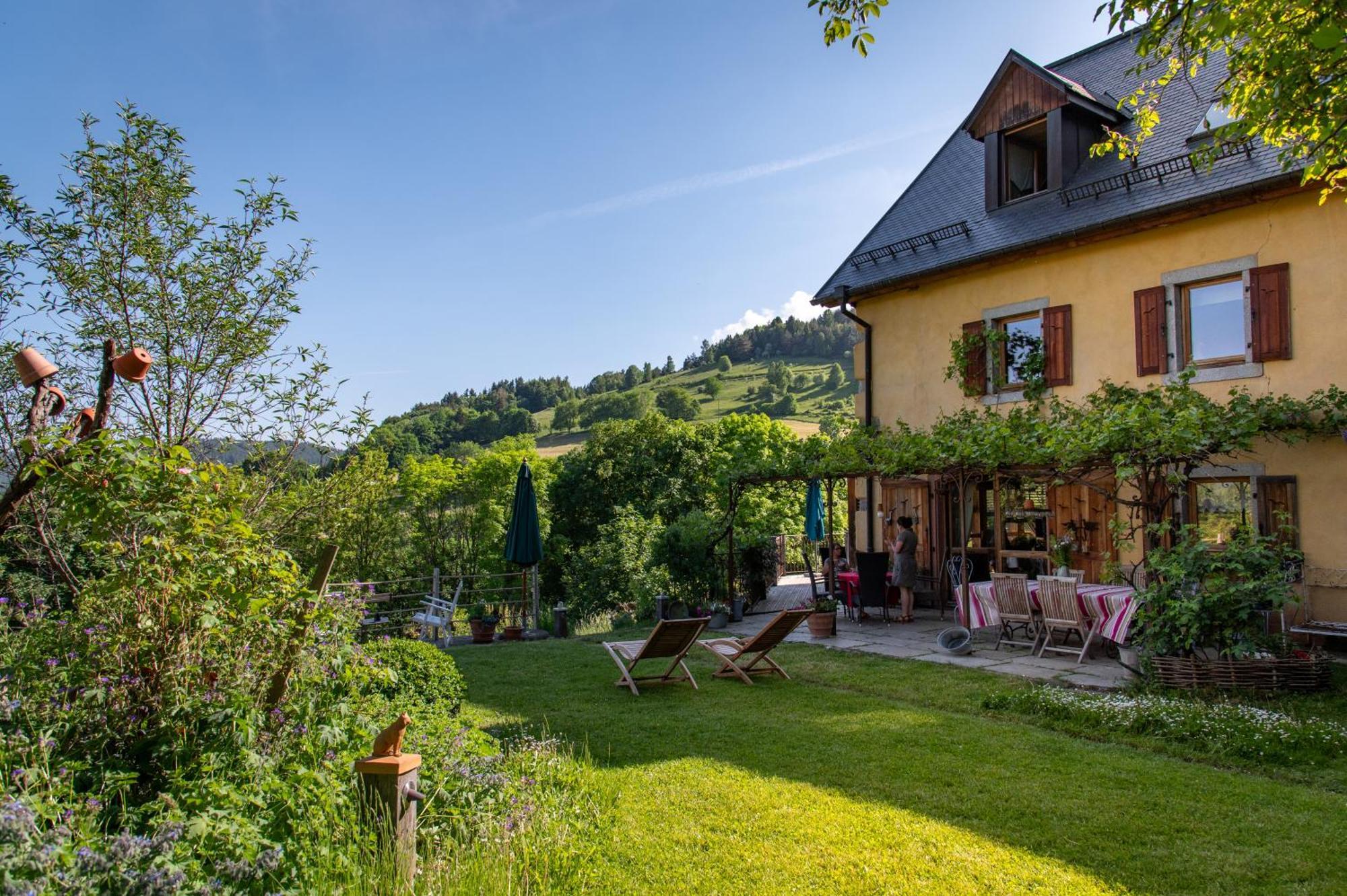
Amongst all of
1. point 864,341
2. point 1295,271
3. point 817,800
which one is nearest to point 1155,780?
point 817,800

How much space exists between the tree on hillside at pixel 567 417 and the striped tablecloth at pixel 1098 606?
5762cm

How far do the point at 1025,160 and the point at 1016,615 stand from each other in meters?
7.80

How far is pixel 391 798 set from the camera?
3078 millimetres

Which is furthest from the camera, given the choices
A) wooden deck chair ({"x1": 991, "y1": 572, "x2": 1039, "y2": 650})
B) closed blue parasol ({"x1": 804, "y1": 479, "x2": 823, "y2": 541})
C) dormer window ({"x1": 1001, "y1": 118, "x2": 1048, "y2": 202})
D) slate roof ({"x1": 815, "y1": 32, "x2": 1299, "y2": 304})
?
closed blue parasol ({"x1": 804, "y1": 479, "x2": 823, "y2": 541})

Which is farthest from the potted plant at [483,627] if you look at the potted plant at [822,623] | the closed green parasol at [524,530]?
the potted plant at [822,623]

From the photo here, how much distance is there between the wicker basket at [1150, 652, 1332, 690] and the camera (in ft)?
21.8

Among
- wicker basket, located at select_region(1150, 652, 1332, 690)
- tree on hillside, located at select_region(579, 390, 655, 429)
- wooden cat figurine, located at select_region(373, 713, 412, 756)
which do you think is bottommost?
wicker basket, located at select_region(1150, 652, 1332, 690)

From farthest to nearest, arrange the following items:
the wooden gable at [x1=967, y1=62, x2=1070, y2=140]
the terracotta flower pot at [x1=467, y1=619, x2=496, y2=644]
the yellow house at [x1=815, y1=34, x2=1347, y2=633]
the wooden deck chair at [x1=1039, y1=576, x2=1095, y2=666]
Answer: the wooden gable at [x1=967, y1=62, x2=1070, y2=140] < the terracotta flower pot at [x1=467, y1=619, x2=496, y2=644] < the yellow house at [x1=815, y1=34, x2=1347, y2=633] < the wooden deck chair at [x1=1039, y1=576, x2=1095, y2=666]

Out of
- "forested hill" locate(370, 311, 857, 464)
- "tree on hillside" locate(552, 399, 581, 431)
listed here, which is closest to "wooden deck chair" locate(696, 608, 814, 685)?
"forested hill" locate(370, 311, 857, 464)

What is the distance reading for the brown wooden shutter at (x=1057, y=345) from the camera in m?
11.5

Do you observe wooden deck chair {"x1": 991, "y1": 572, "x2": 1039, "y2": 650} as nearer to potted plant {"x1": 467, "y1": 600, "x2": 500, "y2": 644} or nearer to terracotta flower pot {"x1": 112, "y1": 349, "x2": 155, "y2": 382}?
potted plant {"x1": 467, "y1": 600, "x2": 500, "y2": 644}

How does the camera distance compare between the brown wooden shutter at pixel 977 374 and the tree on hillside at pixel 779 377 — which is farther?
the tree on hillside at pixel 779 377

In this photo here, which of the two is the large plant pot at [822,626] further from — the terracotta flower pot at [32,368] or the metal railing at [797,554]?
the metal railing at [797,554]

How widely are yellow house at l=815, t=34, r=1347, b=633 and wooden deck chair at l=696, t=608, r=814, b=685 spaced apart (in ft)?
9.33
